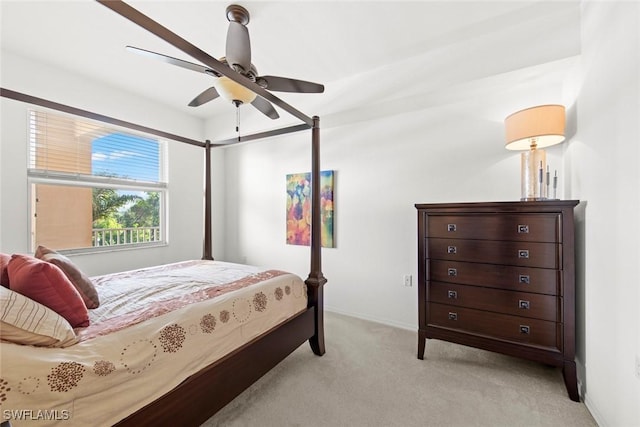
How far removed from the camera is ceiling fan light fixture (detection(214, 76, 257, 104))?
69.5 inches

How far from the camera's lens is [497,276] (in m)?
1.96

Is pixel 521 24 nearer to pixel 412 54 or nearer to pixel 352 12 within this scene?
pixel 412 54

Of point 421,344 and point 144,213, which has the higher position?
point 144,213

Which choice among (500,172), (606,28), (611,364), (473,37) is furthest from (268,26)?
(611,364)

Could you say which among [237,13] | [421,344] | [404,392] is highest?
[237,13]

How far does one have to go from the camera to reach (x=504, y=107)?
2445 mm

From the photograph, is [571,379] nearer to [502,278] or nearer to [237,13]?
[502,278]

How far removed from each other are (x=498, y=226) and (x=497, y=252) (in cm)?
19

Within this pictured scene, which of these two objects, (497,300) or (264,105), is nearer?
(497,300)

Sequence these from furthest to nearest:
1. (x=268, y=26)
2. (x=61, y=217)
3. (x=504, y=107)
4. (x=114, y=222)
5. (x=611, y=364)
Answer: (x=114, y=222) → (x=61, y=217) → (x=504, y=107) → (x=268, y=26) → (x=611, y=364)

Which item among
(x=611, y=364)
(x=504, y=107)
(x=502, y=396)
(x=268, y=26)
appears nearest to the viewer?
(x=611, y=364)

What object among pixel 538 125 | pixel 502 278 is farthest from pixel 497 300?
pixel 538 125

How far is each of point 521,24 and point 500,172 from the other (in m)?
1.16

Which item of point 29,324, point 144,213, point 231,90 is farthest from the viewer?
point 144,213
